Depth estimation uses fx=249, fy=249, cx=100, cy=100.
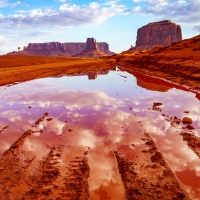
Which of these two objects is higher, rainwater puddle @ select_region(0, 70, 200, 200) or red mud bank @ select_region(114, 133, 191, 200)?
red mud bank @ select_region(114, 133, 191, 200)

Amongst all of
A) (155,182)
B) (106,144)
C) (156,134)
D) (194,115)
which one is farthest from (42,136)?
(194,115)

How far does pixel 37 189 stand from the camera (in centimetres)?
594

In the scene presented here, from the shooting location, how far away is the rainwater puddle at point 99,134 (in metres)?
6.46

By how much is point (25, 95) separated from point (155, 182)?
1564cm

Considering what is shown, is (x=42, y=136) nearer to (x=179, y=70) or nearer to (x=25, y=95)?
(x=25, y=95)

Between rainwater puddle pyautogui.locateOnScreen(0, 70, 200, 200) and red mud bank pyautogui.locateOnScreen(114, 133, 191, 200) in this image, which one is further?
rainwater puddle pyautogui.locateOnScreen(0, 70, 200, 200)

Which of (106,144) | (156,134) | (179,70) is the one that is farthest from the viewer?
(179,70)

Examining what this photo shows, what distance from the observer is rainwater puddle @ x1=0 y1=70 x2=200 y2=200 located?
646cm

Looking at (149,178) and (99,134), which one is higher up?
(149,178)

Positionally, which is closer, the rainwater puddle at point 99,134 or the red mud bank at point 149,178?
the red mud bank at point 149,178

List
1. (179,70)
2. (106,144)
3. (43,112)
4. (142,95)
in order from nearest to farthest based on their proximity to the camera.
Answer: (106,144)
(43,112)
(142,95)
(179,70)

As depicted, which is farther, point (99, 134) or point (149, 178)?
point (99, 134)

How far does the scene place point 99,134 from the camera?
9875 millimetres

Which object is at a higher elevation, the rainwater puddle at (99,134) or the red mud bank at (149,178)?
the red mud bank at (149,178)
